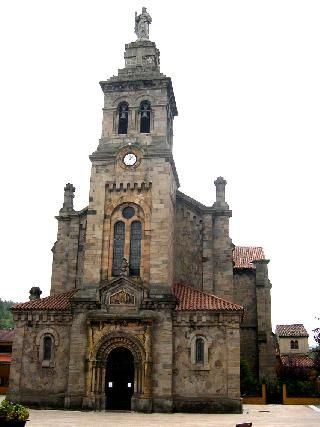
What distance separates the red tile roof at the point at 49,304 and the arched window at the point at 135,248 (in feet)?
15.9

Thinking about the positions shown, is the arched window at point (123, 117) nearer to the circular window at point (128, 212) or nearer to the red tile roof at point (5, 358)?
the circular window at point (128, 212)

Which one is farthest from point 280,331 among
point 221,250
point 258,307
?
point 221,250

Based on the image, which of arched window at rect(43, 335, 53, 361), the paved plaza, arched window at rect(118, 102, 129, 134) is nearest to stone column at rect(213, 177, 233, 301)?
arched window at rect(118, 102, 129, 134)

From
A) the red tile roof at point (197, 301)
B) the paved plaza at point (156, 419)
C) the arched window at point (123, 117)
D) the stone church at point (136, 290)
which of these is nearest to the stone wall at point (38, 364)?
the stone church at point (136, 290)

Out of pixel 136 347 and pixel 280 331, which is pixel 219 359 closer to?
pixel 136 347

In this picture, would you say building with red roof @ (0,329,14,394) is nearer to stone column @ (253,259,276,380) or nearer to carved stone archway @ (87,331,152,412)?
carved stone archway @ (87,331,152,412)

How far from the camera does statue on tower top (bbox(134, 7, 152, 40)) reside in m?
44.4

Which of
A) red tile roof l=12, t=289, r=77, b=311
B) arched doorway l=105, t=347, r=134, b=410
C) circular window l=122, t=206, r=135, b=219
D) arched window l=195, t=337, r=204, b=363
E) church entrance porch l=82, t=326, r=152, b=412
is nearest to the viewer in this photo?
church entrance porch l=82, t=326, r=152, b=412

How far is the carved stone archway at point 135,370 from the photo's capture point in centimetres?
3319

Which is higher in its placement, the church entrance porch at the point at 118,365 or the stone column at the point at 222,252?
the stone column at the point at 222,252

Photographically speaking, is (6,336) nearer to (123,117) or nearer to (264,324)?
(264,324)

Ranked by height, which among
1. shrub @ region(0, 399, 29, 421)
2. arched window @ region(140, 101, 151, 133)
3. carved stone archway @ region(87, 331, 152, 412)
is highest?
arched window @ region(140, 101, 151, 133)

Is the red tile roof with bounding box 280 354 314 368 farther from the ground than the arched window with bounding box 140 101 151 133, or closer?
closer

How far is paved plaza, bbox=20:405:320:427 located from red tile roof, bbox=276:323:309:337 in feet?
195
